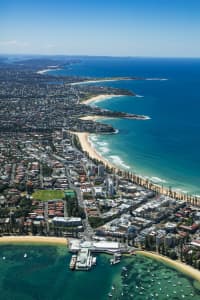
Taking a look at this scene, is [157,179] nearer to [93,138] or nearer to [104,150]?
[104,150]

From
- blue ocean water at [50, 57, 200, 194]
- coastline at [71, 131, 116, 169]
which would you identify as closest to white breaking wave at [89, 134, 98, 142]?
blue ocean water at [50, 57, 200, 194]

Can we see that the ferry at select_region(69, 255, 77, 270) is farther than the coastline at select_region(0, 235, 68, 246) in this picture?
No

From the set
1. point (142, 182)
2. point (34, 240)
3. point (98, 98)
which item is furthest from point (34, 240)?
point (98, 98)

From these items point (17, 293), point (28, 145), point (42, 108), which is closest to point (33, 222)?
point (17, 293)

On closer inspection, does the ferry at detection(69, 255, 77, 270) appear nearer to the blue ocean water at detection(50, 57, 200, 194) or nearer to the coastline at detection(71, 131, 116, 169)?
the blue ocean water at detection(50, 57, 200, 194)

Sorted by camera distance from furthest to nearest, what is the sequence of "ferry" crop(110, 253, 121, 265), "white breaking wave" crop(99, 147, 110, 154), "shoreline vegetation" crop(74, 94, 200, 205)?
"white breaking wave" crop(99, 147, 110, 154)
"shoreline vegetation" crop(74, 94, 200, 205)
"ferry" crop(110, 253, 121, 265)

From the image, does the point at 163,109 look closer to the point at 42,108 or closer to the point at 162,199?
the point at 42,108

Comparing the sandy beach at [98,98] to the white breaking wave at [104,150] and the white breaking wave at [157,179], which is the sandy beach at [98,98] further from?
the white breaking wave at [157,179]

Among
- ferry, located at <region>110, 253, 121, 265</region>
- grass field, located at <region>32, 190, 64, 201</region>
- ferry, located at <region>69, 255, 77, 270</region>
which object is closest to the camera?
ferry, located at <region>69, 255, 77, 270</region>
